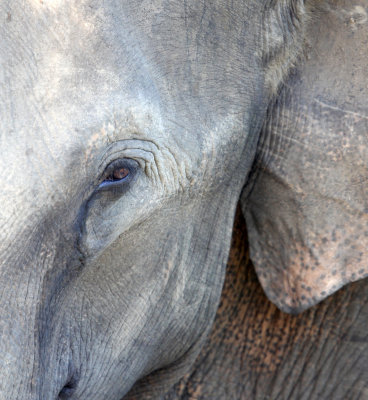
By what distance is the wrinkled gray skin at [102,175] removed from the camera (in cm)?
115

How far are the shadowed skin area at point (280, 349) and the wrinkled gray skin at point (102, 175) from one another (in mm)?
384

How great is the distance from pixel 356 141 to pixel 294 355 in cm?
78

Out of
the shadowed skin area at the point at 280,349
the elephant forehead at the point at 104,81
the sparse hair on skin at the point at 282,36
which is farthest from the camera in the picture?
the shadowed skin area at the point at 280,349

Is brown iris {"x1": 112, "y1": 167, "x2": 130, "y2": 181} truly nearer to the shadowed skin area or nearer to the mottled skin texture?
the mottled skin texture

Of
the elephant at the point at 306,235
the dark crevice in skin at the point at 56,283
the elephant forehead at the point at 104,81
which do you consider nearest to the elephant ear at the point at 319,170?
the elephant at the point at 306,235

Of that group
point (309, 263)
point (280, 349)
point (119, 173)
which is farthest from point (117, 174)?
point (280, 349)

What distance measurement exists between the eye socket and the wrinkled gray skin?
12 mm

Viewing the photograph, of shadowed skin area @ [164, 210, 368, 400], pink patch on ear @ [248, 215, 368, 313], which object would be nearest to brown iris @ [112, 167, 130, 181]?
pink patch on ear @ [248, 215, 368, 313]

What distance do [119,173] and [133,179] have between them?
4 centimetres

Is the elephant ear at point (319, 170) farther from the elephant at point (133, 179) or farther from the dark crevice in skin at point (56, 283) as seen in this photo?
the dark crevice in skin at point (56, 283)

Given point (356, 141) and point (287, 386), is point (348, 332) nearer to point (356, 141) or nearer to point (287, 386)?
point (287, 386)

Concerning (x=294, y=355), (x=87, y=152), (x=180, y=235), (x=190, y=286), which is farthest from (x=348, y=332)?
(x=87, y=152)

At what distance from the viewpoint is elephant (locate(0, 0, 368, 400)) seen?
45.6 inches

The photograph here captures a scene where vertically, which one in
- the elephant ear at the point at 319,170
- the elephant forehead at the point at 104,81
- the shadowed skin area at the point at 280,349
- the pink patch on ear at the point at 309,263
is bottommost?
the shadowed skin area at the point at 280,349
